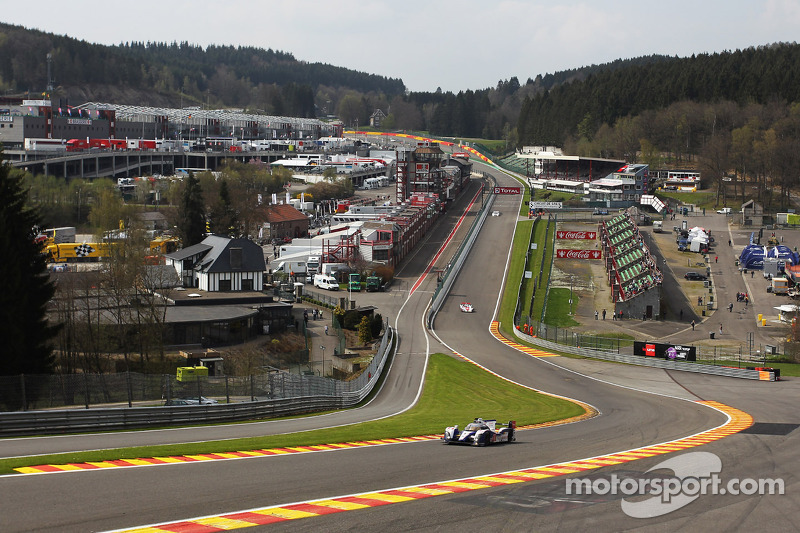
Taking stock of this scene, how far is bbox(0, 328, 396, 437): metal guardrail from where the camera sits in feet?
89.7

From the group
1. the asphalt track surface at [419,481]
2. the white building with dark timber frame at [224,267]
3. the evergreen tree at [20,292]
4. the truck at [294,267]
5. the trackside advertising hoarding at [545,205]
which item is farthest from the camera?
the trackside advertising hoarding at [545,205]

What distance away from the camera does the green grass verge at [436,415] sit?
80.9 ft

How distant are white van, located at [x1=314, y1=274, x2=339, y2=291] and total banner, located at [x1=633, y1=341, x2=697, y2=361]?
110 feet

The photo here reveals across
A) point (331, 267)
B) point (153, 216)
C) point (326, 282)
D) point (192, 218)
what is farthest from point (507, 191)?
point (192, 218)

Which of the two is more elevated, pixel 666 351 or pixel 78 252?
pixel 78 252

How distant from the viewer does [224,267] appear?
240ft

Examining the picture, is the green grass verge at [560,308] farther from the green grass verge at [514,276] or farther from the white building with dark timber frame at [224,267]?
the white building with dark timber frame at [224,267]

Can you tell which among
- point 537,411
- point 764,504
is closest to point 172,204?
point 537,411

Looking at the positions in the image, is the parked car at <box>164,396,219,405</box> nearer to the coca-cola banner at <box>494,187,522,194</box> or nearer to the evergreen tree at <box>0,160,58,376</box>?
the evergreen tree at <box>0,160,58,376</box>

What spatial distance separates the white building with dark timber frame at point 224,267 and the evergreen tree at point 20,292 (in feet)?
117

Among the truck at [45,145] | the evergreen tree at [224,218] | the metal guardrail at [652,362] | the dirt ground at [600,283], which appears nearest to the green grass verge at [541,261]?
the dirt ground at [600,283]

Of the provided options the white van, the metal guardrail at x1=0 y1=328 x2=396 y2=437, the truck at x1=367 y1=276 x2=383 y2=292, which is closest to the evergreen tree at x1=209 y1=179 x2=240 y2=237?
the white van

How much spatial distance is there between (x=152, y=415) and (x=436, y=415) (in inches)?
533

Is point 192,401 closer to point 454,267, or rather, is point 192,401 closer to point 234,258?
point 234,258
